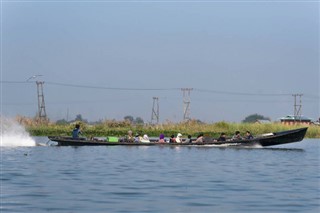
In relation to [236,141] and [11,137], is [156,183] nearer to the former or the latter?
[236,141]

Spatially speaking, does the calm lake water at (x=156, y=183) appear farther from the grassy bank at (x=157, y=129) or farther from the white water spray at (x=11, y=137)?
the grassy bank at (x=157, y=129)

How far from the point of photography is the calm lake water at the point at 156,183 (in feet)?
56.5

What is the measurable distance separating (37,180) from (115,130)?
1867 inches

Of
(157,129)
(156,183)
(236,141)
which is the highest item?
(157,129)

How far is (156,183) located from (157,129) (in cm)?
4988

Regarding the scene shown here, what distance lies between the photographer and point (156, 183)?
22438 mm

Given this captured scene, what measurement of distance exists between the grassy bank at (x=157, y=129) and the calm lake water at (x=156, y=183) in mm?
31972

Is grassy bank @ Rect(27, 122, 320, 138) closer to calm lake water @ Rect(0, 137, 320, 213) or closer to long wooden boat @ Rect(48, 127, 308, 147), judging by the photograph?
long wooden boat @ Rect(48, 127, 308, 147)

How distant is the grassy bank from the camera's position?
69.9 meters

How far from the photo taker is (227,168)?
29453 mm

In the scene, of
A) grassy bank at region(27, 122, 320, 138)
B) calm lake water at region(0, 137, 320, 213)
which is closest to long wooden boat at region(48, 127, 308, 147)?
calm lake water at region(0, 137, 320, 213)

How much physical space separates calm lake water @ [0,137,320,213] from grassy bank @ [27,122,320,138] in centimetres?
3197

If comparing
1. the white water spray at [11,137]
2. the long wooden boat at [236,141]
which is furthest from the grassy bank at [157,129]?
the long wooden boat at [236,141]

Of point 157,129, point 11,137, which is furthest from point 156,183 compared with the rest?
point 157,129
